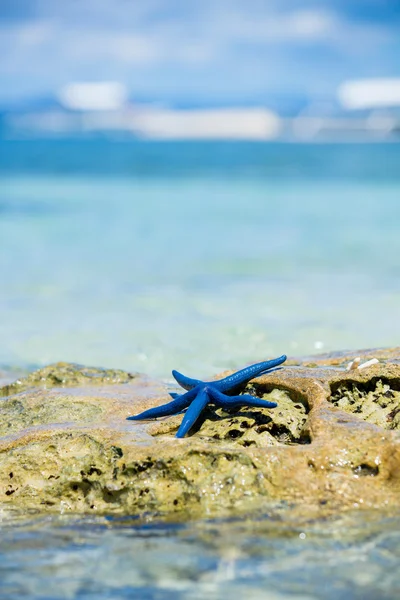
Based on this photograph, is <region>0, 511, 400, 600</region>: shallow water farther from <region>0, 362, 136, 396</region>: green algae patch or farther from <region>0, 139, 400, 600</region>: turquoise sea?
<region>0, 362, 136, 396</region>: green algae patch

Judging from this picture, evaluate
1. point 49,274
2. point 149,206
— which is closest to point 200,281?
point 49,274

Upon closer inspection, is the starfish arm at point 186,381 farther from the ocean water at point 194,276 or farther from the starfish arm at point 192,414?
the ocean water at point 194,276

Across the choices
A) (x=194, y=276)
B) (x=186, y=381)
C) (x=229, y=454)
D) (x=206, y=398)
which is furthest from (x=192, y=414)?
(x=194, y=276)

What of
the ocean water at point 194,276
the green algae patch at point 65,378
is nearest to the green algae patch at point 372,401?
the green algae patch at point 65,378

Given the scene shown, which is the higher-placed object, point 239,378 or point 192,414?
point 239,378

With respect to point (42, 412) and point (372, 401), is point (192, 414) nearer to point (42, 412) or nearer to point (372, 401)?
point (372, 401)

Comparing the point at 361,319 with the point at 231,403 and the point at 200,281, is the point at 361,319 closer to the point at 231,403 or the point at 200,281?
the point at 200,281
